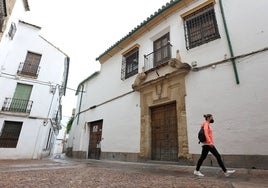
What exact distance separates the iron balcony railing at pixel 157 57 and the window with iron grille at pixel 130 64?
0.87 metres

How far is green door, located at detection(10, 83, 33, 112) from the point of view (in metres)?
12.2

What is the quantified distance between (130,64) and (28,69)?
355 inches

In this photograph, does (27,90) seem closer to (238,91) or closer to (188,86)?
(188,86)

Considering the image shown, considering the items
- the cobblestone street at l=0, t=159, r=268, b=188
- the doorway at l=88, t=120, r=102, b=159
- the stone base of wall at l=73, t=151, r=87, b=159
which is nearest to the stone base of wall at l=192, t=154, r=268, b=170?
the cobblestone street at l=0, t=159, r=268, b=188

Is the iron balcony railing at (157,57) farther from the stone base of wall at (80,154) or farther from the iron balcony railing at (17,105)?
the iron balcony railing at (17,105)

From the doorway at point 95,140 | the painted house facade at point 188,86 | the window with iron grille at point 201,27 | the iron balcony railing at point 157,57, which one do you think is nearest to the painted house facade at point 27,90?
the doorway at point 95,140

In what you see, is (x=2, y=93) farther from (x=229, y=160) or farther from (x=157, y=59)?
(x=229, y=160)

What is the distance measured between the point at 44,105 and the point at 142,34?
9.42m

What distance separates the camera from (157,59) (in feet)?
25.9

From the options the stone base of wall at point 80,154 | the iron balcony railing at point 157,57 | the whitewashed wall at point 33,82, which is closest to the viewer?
the iron balcony railing at point 157,57

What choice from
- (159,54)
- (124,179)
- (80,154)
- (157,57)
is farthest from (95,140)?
(124,179)

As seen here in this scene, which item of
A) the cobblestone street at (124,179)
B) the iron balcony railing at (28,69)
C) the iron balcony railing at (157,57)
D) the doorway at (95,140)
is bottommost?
the cobblestone street at (124,179)

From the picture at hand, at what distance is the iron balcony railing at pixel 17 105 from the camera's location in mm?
11961

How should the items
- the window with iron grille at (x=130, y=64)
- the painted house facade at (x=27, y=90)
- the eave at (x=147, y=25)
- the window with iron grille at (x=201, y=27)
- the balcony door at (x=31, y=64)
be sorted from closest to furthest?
the window with iron grille at (x=201, y=27)
the eave at (x=147, y=25)
the window with iron grille at (x=130, y=64)
the painted house facade at (x=27, y=90)
the balcony door at (x=31, y=64)
